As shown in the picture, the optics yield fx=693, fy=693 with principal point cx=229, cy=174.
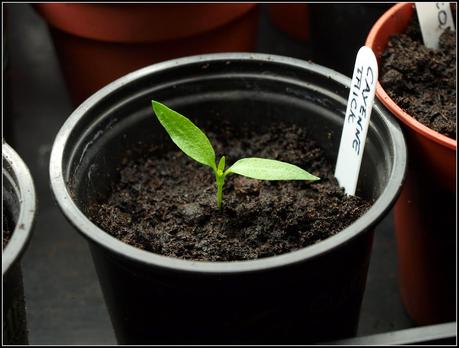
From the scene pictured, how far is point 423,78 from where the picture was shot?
114 centimetres

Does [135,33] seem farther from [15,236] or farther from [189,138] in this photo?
[15,236]

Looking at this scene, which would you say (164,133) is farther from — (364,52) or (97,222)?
(364,52)

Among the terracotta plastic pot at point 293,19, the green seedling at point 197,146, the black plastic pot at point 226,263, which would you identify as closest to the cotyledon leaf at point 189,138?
the green seedling at point 197,146

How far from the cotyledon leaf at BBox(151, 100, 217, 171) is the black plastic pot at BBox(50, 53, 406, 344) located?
14 cm

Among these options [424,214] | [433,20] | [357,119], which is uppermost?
[433,20]

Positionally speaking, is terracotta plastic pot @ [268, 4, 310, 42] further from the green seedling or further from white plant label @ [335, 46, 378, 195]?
the green seedling

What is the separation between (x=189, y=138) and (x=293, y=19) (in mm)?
1036

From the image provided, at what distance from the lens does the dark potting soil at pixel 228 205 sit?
96 cm

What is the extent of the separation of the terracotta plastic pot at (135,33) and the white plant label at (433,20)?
424 mm

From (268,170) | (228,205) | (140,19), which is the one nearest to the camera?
(268,170)

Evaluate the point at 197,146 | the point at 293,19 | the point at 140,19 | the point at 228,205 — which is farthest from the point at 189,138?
the point at 293,19

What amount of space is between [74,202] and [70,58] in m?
0.75

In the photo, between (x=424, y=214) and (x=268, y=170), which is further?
(x=424, y=214)

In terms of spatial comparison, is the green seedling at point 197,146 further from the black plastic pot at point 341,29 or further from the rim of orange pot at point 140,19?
the black plastic pot at point 341,29
